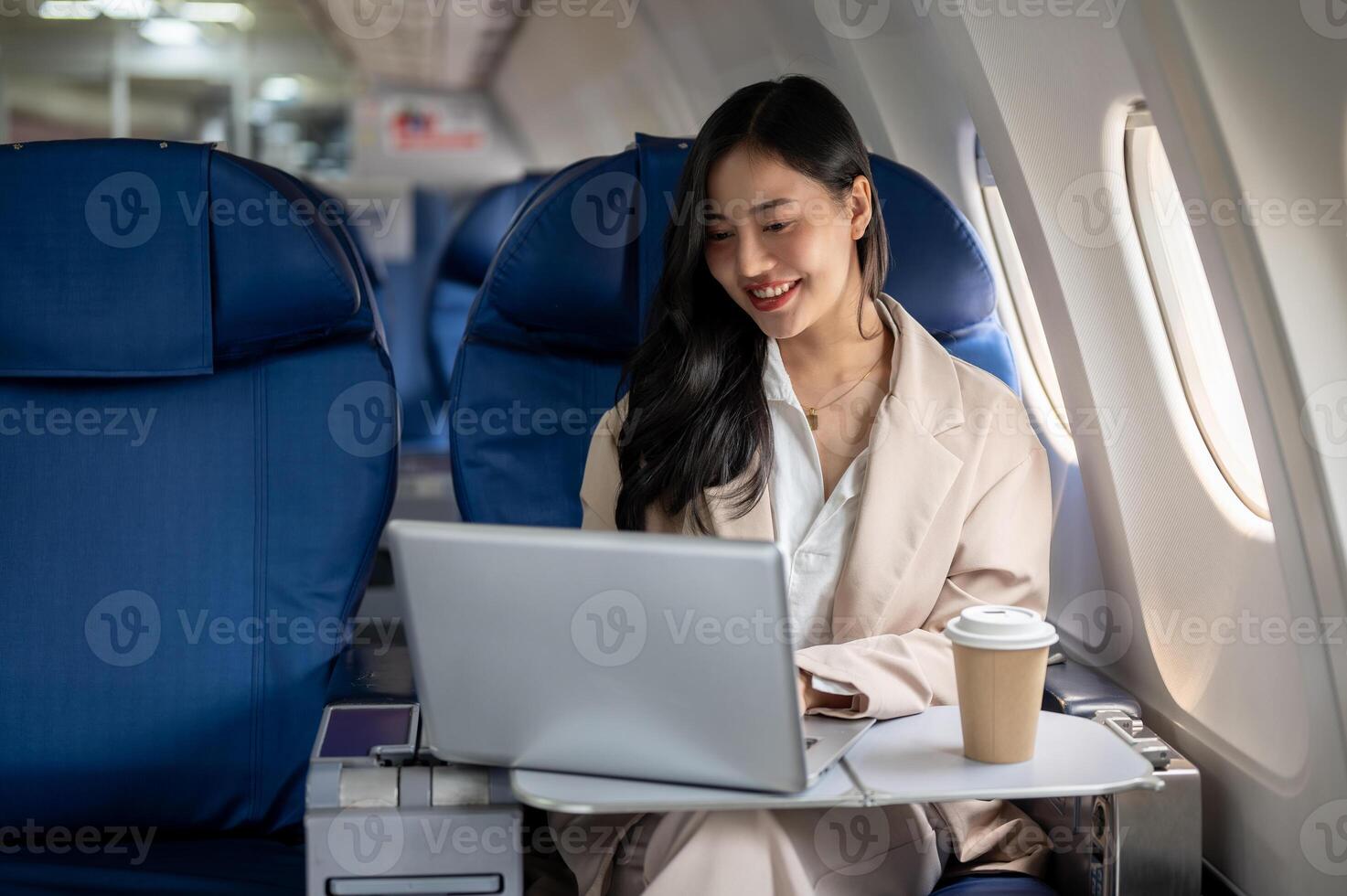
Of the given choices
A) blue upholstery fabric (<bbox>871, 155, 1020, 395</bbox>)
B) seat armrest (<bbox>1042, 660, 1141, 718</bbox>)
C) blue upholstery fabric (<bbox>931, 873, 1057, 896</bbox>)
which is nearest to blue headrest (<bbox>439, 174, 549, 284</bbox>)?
blue upholstery fabric (<bbox>871, 155, 1020, 395</bbox>)

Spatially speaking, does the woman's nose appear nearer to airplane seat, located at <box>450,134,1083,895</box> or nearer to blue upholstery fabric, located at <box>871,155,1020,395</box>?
airplane seat, located at <box>450,134,1083,895</box>

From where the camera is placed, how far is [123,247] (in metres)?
1.86

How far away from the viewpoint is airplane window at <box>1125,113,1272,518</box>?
73.6 inches

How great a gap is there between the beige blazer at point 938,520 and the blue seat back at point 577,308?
0.99 ft

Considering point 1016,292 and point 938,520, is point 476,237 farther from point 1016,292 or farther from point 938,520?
point 938,520

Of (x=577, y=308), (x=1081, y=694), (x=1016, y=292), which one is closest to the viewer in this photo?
(x=1081, y=694)

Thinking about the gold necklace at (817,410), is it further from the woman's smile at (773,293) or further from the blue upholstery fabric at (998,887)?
the blue upholstery fabric at (998,887)

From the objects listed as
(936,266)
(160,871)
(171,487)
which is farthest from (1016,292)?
(160,871)

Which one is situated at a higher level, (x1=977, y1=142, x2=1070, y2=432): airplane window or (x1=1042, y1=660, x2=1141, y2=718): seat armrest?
(x1=977, y1=142, x2=1070, y2=432): airplane window

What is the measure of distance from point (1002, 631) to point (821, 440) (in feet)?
2.01

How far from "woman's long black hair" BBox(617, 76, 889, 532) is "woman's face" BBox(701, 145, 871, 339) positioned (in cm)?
2

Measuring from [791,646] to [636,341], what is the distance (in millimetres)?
991

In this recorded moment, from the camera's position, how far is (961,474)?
5.60 feet

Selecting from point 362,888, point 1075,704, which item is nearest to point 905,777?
point 1075,704
